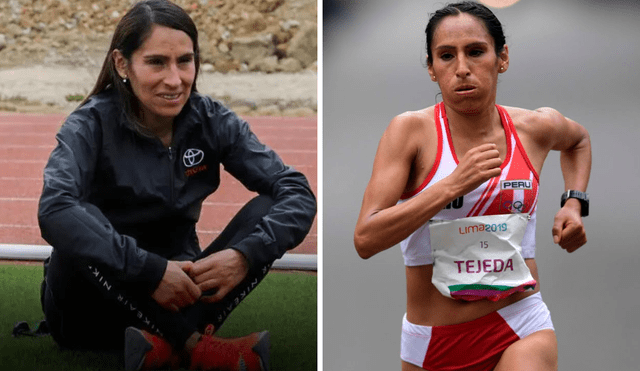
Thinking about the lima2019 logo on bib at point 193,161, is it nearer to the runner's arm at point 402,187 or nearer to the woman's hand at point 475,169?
the runner's arm at point 402,187

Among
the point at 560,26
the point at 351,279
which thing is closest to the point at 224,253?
the point at 351,279

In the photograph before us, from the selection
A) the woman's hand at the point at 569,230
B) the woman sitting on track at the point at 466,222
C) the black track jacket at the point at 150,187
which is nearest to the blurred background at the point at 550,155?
the black track jacket at the point at 150,187

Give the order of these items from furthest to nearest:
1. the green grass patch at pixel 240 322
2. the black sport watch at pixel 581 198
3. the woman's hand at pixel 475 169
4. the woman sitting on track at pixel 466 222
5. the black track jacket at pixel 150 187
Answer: the green grass patch at pixel 240 322 < the black track jacket at pixel 150 187 < the black sport watch at pixel 581 198 < the woman sitting on track at pixel 466 222 < the woman's hand at pixel 475 169

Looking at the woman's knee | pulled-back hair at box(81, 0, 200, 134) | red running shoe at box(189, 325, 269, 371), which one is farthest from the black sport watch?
pulled-back hair at box(81, 0, 200, 134)

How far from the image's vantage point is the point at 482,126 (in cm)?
219

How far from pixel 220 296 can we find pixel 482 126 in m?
1.17

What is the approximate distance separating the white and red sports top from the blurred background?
3.95 ft

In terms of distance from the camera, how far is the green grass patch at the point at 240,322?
2789mm

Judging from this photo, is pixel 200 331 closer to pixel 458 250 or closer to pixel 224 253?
pixel 224 253

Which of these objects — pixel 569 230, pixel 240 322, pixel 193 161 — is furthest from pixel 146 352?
pixel 569 230

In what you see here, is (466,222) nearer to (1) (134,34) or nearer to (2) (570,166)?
(2) (570,166)

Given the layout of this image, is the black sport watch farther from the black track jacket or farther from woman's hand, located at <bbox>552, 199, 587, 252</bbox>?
the black track jacket

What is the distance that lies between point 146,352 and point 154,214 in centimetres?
48

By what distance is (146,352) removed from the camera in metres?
2.77
